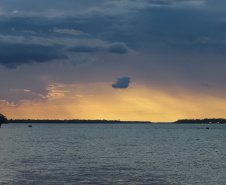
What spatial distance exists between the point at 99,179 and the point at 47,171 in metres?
8.79

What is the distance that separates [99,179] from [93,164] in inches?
519

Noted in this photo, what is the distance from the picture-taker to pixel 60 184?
33.8m

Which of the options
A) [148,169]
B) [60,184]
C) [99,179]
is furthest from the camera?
[148,169]

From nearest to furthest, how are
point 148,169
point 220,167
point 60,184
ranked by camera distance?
point 60,184 → point 148,169 → point 220,167

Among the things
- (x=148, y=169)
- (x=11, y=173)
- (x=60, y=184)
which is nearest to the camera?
(x=60, y=184)

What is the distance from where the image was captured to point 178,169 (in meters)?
45.8

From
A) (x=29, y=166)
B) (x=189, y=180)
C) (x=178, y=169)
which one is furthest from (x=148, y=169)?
(x=29, y=166)

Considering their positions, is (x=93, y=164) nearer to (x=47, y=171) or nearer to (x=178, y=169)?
(x=47, y=171)

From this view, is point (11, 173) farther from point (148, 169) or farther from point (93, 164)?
point (148, 169)

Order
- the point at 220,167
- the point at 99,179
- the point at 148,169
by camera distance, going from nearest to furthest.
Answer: the point at 99,179 → the point at 148,169 → the point at 220,167

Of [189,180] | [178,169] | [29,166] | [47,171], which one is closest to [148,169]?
[178,169]

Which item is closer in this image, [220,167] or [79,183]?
[79,183]

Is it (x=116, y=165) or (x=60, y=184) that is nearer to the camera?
(x=60, y=184)

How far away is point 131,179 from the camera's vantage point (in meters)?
37.2
